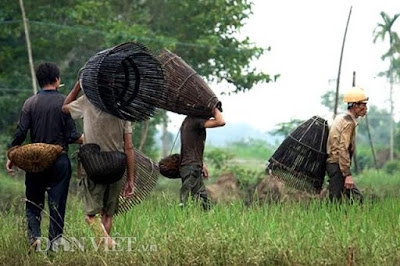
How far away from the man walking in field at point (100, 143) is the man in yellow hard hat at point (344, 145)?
2533mm

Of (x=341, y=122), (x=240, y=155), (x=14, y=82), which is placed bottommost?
(x=240, y=155)

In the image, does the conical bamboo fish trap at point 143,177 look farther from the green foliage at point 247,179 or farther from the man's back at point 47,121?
the green foliage at point 247,179

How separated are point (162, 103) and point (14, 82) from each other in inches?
711

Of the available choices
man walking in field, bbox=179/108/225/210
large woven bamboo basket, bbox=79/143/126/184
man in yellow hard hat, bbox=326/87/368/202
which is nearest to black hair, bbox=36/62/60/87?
large woven bamboo basket, bbox=79/143/126/184

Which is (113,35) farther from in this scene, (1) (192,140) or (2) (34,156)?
(2) (34,156)

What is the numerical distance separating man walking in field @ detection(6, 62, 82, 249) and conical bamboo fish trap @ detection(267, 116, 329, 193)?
2.94m

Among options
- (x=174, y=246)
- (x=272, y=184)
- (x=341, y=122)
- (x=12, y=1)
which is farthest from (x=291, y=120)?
(x=174, y=246)

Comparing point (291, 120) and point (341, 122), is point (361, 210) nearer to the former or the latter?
point (341, 122)

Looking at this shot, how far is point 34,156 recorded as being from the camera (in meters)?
8.47

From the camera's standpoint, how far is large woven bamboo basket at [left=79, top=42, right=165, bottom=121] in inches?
333

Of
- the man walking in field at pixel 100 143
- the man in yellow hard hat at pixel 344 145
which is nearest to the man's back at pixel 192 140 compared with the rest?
the man in yellow hard hat at pixel 344 145

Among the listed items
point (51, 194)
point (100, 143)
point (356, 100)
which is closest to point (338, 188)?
point (356, 100)

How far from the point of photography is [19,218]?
375 inches

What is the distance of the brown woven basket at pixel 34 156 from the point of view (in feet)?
27.8
